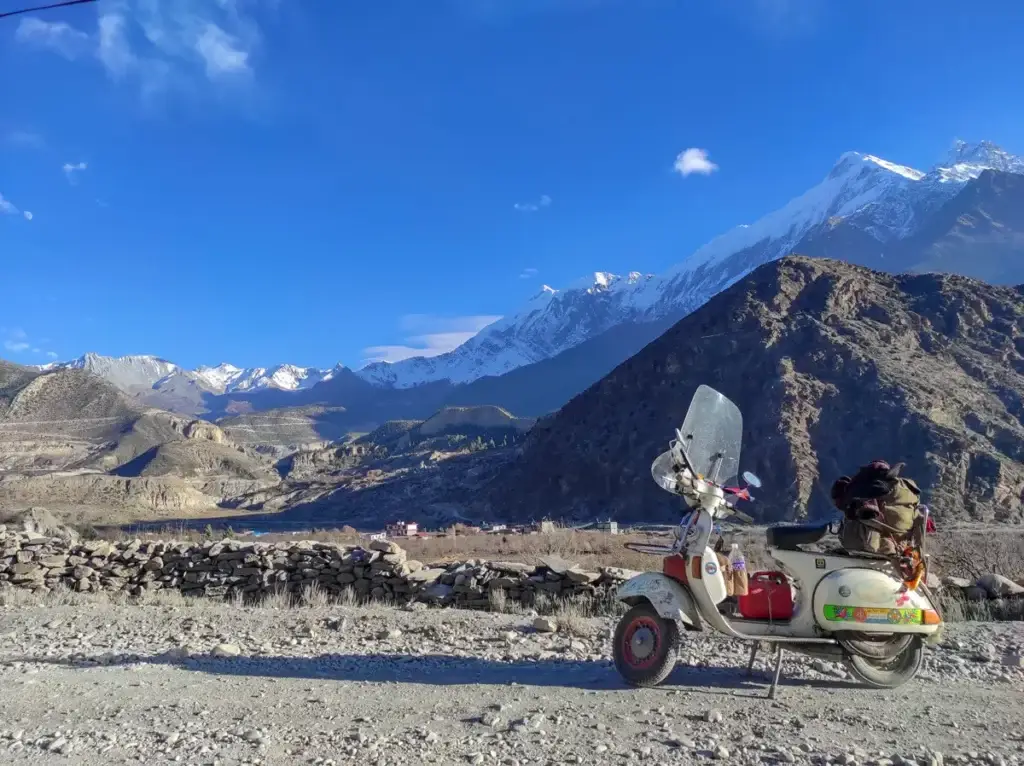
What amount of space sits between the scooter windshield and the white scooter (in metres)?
0.06

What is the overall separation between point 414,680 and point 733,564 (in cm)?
254

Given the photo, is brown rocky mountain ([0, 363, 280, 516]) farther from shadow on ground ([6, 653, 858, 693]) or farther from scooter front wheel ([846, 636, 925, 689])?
scooter front wheel ([846, 636, 925, 689])

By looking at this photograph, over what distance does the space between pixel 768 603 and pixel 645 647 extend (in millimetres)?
954

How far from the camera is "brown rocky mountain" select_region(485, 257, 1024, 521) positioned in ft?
145

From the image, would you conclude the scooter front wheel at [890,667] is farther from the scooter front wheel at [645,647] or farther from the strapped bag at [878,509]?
the scooter front wheel at [645,647]

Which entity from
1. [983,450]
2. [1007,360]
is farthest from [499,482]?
[1007,360]

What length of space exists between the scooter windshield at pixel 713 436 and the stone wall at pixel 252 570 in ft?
15.8

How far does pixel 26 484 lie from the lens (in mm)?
58125

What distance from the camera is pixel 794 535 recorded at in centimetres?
566

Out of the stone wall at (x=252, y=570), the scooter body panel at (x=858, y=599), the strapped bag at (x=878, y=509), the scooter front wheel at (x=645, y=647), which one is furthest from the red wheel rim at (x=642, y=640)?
the stone wall at (x=252, y=570)

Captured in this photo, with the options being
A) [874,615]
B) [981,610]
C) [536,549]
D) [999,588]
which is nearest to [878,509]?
[874,615]

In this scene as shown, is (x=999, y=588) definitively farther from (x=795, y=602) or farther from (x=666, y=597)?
(x=666, y=597)

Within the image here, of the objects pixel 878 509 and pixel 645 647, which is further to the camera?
pixel 645 647

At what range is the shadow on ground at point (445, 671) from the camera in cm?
576
